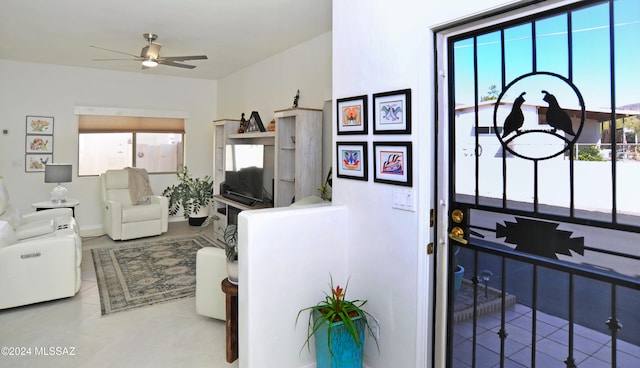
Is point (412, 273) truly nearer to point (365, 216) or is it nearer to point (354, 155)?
point (365, 216)

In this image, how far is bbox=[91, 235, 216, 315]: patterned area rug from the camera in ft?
11.8

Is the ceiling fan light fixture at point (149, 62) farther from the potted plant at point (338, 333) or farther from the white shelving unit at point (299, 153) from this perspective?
the potted plant at point (338, 333)

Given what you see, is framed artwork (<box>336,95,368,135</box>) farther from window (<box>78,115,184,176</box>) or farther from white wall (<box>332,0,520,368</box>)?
window (<box>78,115,184,176</box>)

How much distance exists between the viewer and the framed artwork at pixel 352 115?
7.73 feet

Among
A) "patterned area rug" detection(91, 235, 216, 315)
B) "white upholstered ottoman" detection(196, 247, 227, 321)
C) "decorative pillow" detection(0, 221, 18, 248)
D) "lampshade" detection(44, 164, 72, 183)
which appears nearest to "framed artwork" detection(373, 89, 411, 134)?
"white upholstered ottoman" detection(196, 247, 227, 321)

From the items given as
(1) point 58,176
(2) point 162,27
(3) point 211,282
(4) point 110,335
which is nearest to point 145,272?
(4) point 110,335

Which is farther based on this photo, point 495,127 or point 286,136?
point 286,136

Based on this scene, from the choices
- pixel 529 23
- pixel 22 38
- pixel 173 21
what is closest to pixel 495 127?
pixel 529 23

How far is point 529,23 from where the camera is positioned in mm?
1677

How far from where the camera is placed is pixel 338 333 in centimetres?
210

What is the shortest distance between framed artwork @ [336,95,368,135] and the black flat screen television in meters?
2.68

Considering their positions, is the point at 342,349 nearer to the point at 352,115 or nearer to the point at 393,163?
the point at 393,163

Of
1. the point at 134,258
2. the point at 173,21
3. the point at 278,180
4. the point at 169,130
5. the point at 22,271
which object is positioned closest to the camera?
the point at 22,271

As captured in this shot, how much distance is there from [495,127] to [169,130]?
649 centimetres
